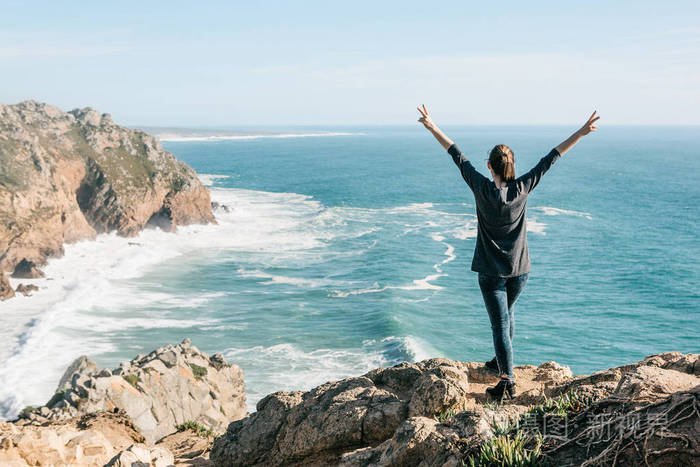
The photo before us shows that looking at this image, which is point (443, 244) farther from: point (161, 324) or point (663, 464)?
point (663, 464)

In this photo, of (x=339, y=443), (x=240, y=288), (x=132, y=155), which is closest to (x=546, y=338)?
(x=240, y=288)

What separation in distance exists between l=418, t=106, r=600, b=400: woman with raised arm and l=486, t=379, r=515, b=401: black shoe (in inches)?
20.5

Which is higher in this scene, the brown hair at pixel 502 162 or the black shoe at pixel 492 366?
the brown hair at pixel 502 162

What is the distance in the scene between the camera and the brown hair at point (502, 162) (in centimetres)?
589

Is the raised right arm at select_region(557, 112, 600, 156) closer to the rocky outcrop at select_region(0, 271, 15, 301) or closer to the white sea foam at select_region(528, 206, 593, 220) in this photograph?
the rocky outcrop at select_region(0, 271, 15, 301)

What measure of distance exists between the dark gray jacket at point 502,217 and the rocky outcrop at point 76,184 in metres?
47.7

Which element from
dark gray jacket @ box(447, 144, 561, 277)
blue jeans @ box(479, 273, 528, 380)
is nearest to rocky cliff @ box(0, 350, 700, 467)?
blue jeans @ box(479, 273, 528, 380)

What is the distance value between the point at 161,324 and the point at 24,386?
960cm

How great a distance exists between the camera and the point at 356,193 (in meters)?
95.8

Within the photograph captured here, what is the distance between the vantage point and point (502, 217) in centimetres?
596

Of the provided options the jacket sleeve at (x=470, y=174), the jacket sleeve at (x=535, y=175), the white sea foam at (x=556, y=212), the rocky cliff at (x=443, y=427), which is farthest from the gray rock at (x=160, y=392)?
the white sea foam at (x=556, y=212)

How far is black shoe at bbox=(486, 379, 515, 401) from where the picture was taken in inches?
272

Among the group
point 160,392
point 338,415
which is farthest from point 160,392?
point 338,415

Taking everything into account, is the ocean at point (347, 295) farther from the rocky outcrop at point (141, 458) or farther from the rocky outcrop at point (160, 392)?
the rocky outcrop at point (141, 458)
